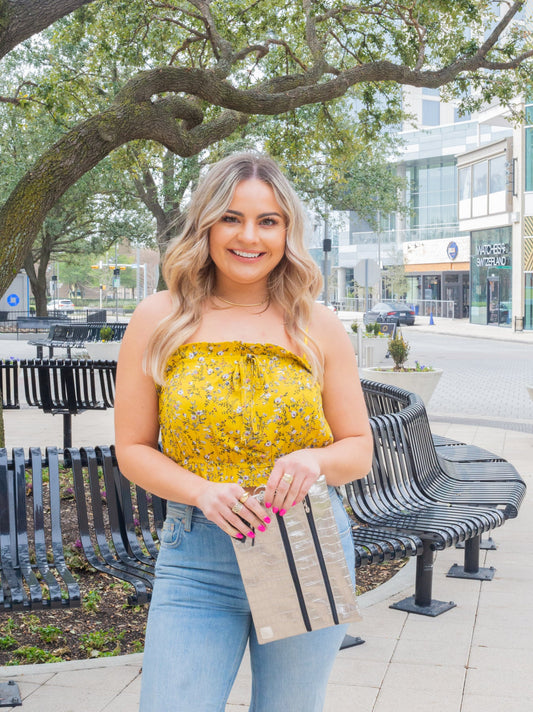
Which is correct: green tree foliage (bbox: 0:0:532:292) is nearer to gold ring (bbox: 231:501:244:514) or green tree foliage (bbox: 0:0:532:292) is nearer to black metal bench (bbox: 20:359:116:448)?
black metal bench (bbox: 20:359:116:448)

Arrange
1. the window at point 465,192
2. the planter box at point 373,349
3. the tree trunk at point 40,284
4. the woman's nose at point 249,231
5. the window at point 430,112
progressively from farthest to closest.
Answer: the window at point 430,112 < the window at point 465,192 < the tree trunk at point 40,284 < the planter box at point 373,349 < the woman's nose at point 249,231

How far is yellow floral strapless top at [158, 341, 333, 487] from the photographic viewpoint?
2061 mm

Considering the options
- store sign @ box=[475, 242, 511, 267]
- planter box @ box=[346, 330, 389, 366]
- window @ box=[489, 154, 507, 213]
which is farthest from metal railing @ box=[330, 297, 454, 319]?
planter box @ box=[346, 330, 389, 366]

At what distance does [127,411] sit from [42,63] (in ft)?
68.0

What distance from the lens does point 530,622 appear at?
15.0 ft

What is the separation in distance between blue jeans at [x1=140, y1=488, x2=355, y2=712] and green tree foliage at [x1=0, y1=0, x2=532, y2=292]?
16.9 ft

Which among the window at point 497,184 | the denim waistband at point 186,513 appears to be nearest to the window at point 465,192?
the window at point 497,184

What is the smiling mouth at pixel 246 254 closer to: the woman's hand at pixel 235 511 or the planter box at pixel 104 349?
the woman's hand at pixel 235 511

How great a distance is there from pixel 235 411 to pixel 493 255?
42.0 m

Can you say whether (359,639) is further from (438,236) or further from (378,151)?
(438,236)

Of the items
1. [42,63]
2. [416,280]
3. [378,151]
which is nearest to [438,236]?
[416,280]

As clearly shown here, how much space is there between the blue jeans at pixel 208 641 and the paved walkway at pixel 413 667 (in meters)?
1.59

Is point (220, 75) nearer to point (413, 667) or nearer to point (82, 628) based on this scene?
point (82, 628)

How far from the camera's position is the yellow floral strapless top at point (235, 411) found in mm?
2061
